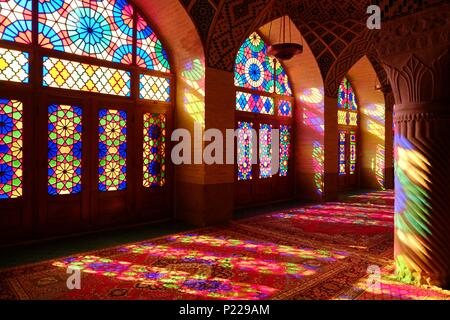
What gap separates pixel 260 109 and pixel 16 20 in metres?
5.27

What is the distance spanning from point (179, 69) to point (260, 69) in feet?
8.46

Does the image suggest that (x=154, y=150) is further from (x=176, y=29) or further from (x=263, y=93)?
(x=263, y=93)

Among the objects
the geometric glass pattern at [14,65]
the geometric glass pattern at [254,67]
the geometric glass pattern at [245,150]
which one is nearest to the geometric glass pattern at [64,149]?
the geometric glass pattern at [14,65]

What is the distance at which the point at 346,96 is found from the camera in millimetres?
11539

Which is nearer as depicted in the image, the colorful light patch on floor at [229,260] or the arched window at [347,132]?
the colorful light patch on floor at [229,260]

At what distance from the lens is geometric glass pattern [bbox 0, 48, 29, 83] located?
4633 mm

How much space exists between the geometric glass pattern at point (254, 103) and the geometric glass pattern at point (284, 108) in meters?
0.30

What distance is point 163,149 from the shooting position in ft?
21.2

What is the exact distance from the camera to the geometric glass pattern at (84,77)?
16.6 feet

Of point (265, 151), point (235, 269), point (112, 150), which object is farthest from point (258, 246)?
point (265, 151)

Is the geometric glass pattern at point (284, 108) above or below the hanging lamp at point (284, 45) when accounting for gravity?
below

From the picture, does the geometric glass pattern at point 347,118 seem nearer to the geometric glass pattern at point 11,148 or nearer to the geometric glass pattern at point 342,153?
the geometric glass pattern at point 342,153

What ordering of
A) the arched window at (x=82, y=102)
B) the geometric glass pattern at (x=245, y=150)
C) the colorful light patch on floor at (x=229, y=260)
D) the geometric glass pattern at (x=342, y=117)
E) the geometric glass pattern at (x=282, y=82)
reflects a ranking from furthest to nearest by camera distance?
the geometric glass pattern at (x=342, y=117) → the geometric glass pattern at (x=282, y=82) → the geometric glass pattern at (x=245, y=150) → the arched window at (x=82, y=102) → the colorful light patch on floor at (x=229, y=260)

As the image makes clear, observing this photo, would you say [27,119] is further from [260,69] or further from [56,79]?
[260,69]
